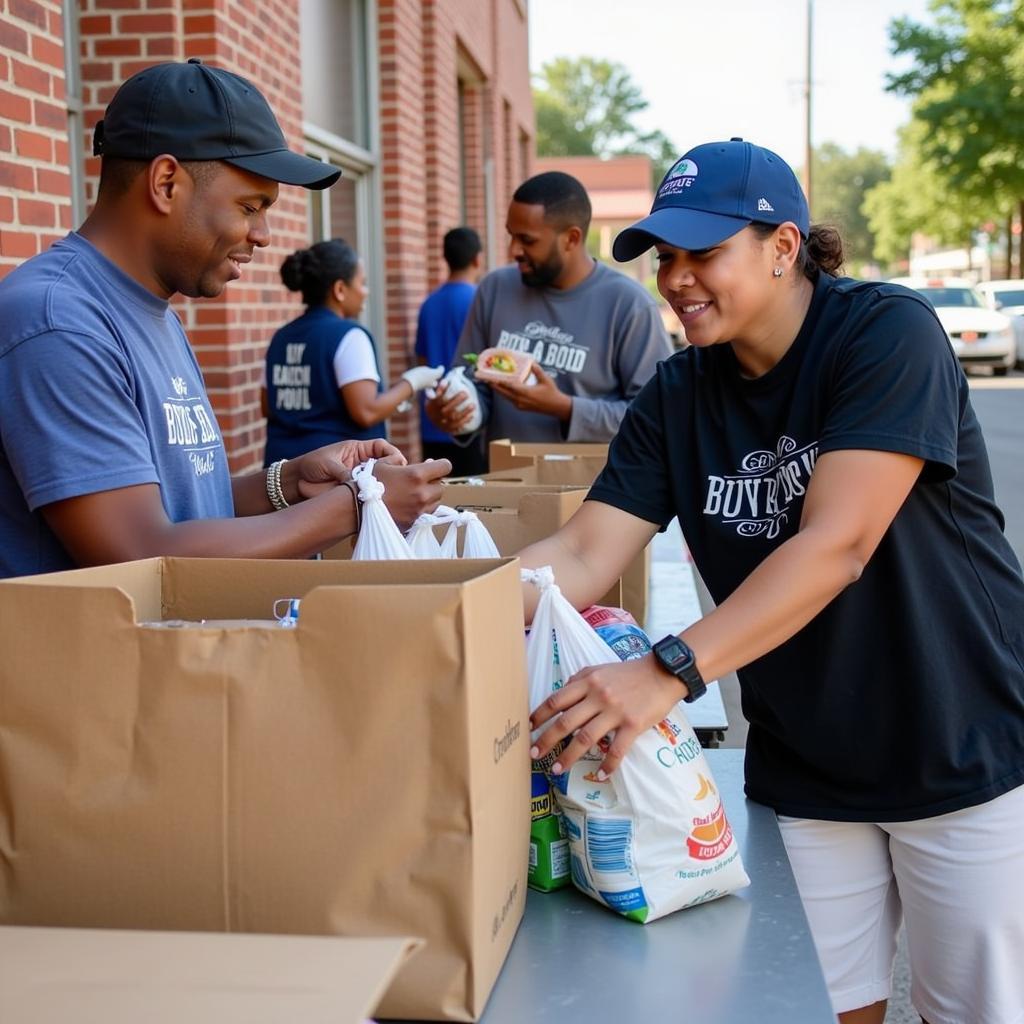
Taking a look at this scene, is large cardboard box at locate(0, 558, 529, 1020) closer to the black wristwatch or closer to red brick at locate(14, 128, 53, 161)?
the black wristwatch

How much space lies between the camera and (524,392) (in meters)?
4.05

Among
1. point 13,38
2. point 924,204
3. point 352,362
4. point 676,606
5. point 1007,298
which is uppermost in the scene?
point 924,204

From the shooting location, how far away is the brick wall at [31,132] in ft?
9.74

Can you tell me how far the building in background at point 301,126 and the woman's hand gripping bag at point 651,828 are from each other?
6.76 ft

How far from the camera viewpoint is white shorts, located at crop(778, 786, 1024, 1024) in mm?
2082

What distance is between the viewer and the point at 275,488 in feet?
8.00

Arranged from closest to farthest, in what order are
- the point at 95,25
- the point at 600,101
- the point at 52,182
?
the point at 52,182, the point at 95,25, the point at 600,101

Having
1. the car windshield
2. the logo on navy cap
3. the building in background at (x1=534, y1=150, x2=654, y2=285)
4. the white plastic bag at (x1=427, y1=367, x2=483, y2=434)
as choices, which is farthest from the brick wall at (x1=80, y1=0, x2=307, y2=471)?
the building in background at (x1=534, y1=150, x2=654, y2=285)

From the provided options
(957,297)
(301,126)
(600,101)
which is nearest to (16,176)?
(301,126)

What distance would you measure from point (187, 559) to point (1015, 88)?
1172 inches

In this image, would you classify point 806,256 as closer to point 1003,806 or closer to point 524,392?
point 1003,806

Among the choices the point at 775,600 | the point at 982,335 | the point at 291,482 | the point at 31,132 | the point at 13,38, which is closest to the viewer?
the point at 775,600

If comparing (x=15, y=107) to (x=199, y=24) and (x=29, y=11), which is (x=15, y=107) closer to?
(x=29, y=11)

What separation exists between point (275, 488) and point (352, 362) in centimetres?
280
